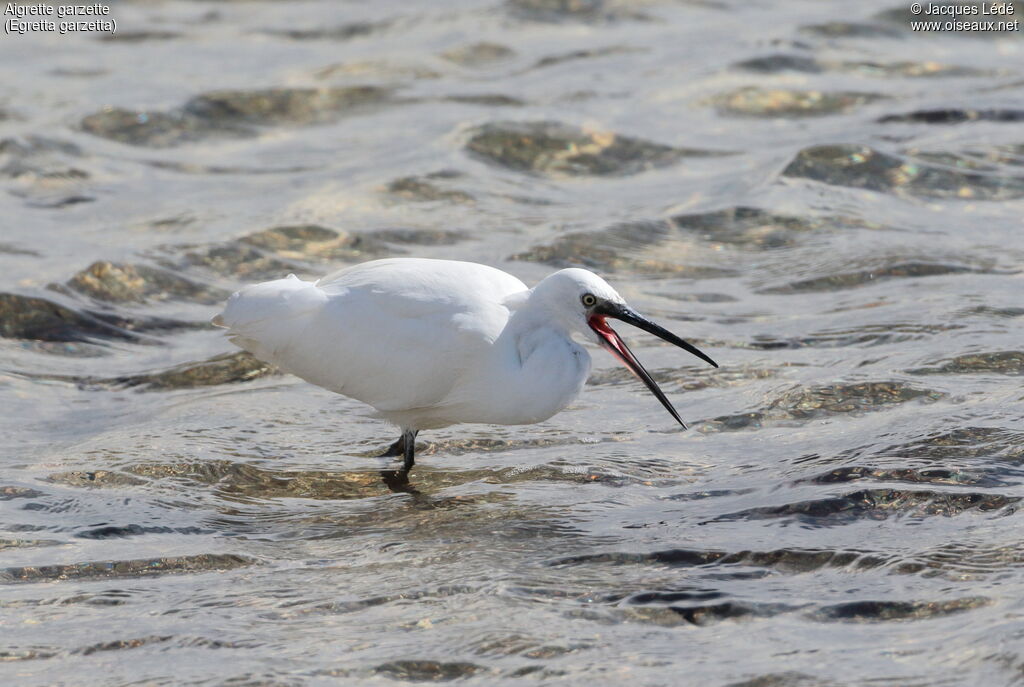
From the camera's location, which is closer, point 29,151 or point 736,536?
point 736,536

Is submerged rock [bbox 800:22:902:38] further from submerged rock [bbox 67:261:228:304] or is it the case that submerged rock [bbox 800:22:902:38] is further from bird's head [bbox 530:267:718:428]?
bird's head [bbox 530:267:718:428]

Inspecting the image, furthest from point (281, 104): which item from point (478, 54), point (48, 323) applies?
point (48, 323)

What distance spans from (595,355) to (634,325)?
1792 mm

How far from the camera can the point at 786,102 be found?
11477 millimetres

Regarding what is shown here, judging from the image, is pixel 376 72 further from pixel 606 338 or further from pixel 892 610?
pixel 892 610

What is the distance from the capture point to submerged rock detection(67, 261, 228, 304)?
27.3 ft

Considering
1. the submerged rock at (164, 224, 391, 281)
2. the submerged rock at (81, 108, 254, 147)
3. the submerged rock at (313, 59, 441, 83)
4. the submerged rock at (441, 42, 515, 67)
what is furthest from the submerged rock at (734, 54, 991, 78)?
the submerged rock at (164, 224, 391, 281)

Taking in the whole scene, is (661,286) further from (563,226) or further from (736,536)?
(736,536)

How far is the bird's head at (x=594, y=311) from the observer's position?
5.86 m

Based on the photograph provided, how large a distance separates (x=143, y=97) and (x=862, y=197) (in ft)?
19.9

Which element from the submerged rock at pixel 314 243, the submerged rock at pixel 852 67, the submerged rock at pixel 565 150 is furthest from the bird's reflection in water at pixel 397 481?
the submerged rock at pixel 852 67

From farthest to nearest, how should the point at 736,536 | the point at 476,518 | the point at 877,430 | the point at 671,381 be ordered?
the point at 671,381 → the point at 877,430 → the point at 476,518 → the point at 736,536

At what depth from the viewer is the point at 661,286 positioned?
27.8ft

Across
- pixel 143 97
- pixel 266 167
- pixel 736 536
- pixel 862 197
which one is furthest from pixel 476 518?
pixel 143 97
